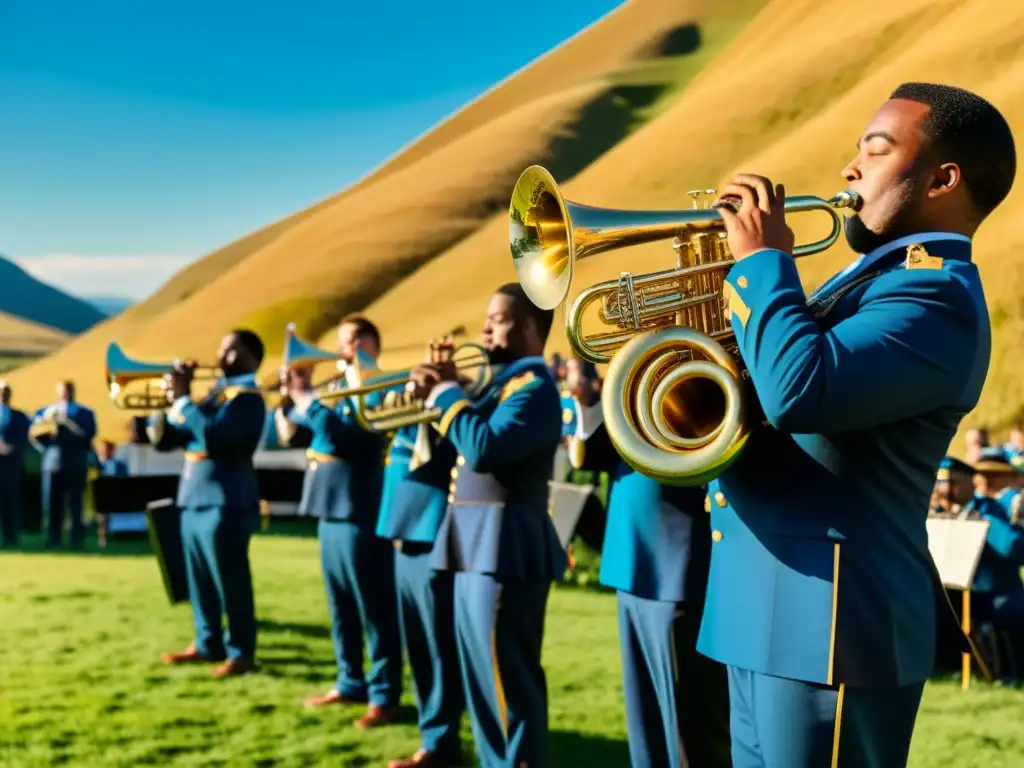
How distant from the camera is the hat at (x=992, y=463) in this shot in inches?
304

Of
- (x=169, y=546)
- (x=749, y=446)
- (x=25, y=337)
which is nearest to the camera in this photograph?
(x=749, y=446)

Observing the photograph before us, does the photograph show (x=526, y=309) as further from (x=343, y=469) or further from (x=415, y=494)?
(x=343, y=469)

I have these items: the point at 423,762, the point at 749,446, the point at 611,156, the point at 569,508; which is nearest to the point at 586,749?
the point at 423,762

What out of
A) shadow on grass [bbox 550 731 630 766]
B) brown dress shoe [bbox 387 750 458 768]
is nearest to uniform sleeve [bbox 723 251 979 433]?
brown dress shoe [bbox 387 750 458 768]

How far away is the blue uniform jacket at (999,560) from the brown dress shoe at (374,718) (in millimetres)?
3711

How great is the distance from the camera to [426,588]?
4.95 m

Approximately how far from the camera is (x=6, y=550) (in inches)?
532

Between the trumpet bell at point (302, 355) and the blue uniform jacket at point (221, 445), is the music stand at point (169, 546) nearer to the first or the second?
the blue uniform jacket at point (221, 445)

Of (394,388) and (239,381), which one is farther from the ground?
(239,381)

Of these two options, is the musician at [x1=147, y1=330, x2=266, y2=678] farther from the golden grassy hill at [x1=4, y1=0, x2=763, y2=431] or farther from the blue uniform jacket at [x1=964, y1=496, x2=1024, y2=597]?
the golden grassy hill at [x1=4, y1=0, x2=763, y2=431]

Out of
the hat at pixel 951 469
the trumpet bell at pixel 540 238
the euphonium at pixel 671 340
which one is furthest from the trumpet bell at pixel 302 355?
the euphonium at pixel 671 340

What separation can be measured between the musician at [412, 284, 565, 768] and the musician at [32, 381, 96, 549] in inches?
439

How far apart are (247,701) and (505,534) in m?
2.79

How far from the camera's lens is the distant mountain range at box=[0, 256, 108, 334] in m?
67.0
